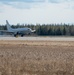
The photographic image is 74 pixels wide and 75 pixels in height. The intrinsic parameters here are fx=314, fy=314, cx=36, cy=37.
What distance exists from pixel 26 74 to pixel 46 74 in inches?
34.0

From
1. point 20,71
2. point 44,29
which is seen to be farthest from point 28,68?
point 44,29

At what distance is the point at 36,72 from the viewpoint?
14148 millimetres

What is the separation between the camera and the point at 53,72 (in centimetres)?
A: 1406

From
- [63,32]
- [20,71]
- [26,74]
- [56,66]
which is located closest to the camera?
[26,74]

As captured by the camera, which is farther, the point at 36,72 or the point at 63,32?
the point at 63,32

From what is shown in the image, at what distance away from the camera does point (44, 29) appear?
17175cm

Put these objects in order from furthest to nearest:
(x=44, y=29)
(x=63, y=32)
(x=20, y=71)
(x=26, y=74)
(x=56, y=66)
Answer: (x=44, y=29) < (x=63, y=32) < (x=56, y=66) < (x=20, y=71) < (x=26, y=74)

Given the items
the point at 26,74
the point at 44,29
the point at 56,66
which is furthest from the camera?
the point at 44,29

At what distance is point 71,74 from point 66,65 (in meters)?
2.54

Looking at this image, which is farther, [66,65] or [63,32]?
[63,32]

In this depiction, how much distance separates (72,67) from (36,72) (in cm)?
210

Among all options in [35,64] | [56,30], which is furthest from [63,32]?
[35,64]

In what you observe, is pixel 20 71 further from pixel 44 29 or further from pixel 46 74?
pixel 44 29

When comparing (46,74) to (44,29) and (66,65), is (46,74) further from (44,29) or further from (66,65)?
(44,29)
